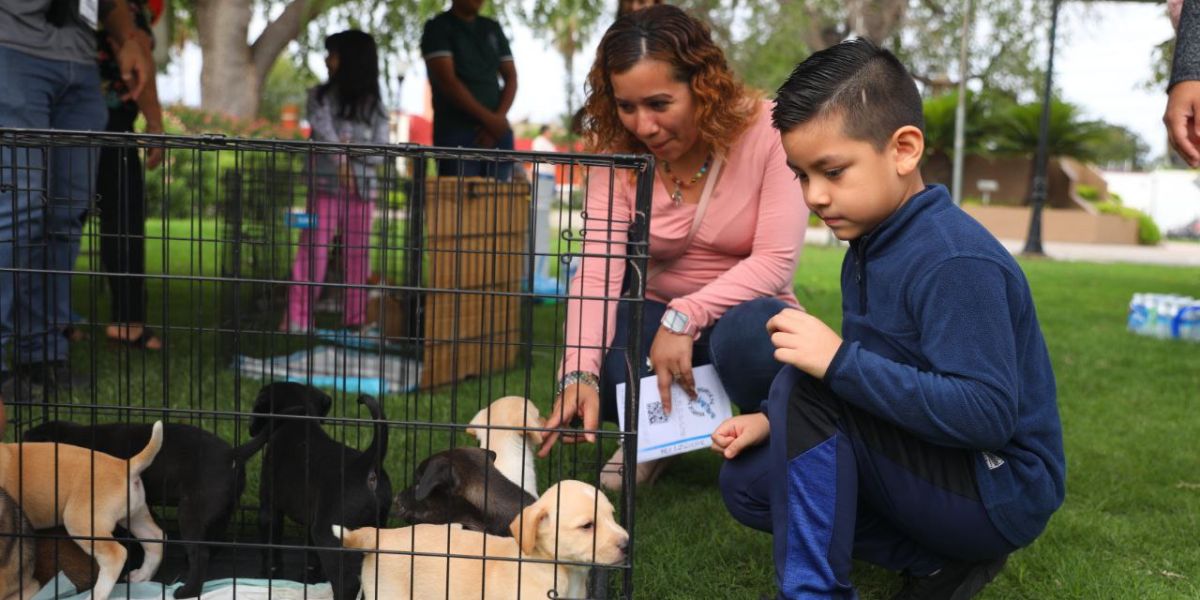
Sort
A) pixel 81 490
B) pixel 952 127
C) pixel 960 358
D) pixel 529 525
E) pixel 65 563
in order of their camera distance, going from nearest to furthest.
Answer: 1. pixel 960 358
2. pixel 529 525
3. pixel 81 490
4. pixel 65 563
5. pixel 952 127

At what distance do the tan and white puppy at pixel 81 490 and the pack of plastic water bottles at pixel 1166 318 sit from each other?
20.9 ft

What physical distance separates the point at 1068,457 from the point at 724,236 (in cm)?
163

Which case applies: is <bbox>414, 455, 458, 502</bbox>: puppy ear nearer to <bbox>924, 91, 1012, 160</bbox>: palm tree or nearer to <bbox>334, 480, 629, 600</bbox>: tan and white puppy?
<bbox>334, 480, 629, 600</bbox>: tan and white puppy

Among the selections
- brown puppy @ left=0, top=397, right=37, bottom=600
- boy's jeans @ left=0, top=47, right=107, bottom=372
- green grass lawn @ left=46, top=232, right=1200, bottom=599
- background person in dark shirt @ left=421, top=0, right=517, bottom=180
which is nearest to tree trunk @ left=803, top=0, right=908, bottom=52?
background person in dark shirt @ left=421, top=0, right=517, bottom=180

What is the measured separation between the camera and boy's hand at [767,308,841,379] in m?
1.91

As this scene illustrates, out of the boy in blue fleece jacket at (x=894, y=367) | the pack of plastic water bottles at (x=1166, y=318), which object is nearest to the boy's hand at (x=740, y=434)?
the boy in blue fleece jacket at (x=894, y=367)

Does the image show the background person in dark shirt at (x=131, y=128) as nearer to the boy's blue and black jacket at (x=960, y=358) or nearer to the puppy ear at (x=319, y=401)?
the puppy ear at (x=319, y=401)

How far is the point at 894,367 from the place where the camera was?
1.85m

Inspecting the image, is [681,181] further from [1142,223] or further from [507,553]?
[1142,223]

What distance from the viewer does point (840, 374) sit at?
1.88 meters

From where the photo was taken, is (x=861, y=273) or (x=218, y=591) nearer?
(x=861, y=273)

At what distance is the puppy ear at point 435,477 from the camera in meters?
2.31

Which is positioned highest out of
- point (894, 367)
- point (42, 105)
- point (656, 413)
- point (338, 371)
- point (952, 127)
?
point (952, 127)

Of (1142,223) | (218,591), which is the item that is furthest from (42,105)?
(1142,223)
